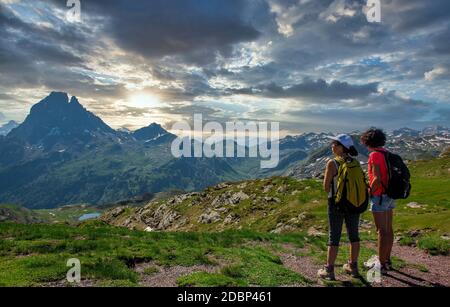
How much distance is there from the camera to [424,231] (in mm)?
30297

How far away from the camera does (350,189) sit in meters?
13.3

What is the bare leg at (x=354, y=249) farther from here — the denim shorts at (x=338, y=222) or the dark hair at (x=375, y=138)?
the dark hair at (x=375, y=138)

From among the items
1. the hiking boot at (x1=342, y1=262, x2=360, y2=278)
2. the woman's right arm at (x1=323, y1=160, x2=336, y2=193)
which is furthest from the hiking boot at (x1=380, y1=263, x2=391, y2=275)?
the woman's right arm at (x1=323, y1=160, x2=336, y2=193)

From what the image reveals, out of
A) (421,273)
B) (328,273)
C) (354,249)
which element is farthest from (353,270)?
(421,273)

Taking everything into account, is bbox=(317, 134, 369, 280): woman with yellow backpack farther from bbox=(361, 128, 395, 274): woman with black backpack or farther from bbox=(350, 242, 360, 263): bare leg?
bbox=(361, 128, 395, 274): woman with black backpack

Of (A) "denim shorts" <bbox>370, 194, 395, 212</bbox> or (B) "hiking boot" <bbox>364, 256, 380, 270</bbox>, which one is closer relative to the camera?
(A) "denim shorts" <bbox>370, 194, 395, 212</bbox>

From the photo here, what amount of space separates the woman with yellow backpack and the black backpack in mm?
1515

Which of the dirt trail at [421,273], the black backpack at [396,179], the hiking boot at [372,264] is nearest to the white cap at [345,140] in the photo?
the black backpack at [396,179]

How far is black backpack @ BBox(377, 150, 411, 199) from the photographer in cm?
1427

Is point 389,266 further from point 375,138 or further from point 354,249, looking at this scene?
point 375,138

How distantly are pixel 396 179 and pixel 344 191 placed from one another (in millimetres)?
2712
